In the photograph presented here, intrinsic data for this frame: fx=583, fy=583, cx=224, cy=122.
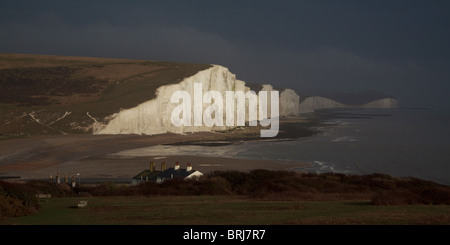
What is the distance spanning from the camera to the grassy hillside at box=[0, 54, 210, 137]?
74250 millimetres

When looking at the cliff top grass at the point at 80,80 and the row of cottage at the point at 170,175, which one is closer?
the row of cottage at the point at 170,175

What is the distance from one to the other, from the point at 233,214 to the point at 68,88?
87.4 metres

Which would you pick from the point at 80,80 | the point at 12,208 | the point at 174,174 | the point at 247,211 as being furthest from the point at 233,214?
A: the point at 80,80

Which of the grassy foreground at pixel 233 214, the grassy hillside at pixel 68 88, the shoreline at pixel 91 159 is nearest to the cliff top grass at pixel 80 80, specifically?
the grassy hillside at pixel 68 88

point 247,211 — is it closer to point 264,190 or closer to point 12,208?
point 12,208

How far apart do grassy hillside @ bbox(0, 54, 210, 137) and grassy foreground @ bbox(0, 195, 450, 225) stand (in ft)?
185

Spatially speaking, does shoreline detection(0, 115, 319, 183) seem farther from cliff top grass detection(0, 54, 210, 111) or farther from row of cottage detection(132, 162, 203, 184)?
cliff top grass detection(0, 54, 210, 111)

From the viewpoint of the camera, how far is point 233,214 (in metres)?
14.1

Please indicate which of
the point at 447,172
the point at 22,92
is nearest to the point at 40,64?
the point at 22,92

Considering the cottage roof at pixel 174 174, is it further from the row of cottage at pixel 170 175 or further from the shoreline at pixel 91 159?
the shoreline at pixel 91 159

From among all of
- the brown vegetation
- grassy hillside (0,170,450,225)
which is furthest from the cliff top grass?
grassy hillside (0,170,450,225)

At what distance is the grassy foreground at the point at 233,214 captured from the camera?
12.5 m

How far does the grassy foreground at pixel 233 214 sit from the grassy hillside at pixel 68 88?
185ft

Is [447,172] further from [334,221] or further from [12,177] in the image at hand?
[334,221]
